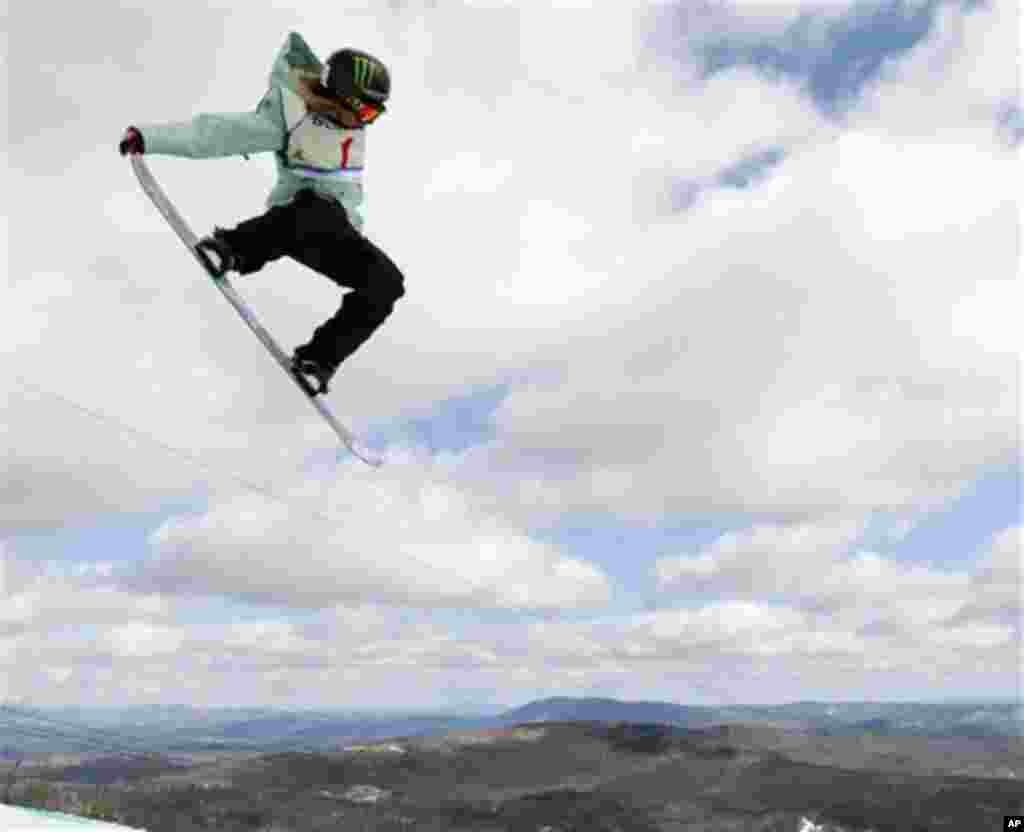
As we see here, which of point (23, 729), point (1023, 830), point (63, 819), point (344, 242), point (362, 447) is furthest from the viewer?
point (1023, 830)

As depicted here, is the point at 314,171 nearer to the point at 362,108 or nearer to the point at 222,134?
the point at 362,108

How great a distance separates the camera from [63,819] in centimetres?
1071

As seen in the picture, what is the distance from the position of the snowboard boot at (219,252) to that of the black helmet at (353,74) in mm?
2199

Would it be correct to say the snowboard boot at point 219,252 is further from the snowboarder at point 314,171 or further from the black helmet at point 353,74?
the black helmet at point 353,74

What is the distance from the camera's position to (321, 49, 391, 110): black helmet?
11086 mm

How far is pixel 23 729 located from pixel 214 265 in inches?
357

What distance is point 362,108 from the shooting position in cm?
1148

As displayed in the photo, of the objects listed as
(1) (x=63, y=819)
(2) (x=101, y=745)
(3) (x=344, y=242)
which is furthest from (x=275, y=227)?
(2) (x=101, y=745)

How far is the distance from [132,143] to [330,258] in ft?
8.84

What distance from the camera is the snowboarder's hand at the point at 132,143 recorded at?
10.7 m

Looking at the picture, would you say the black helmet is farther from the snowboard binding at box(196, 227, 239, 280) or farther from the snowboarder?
the snowboard binding at box(196, 227, 239, 280)

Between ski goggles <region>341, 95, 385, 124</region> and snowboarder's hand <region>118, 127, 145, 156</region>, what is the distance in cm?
226

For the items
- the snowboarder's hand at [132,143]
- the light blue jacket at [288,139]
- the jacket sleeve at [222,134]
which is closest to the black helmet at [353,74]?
the light blue jacket at [288,139]

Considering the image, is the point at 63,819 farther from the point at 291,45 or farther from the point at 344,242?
the point at 291,45
